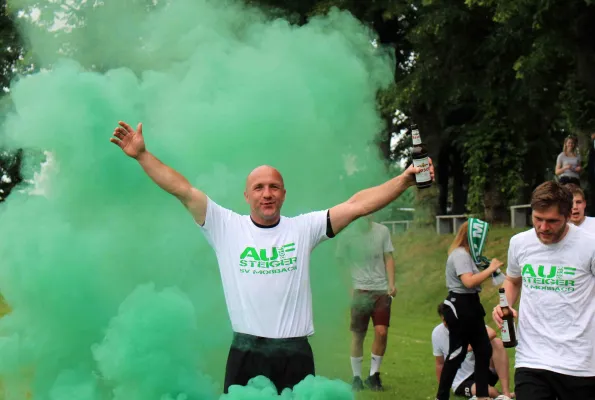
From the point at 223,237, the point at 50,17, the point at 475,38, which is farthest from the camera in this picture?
the point at 475,38

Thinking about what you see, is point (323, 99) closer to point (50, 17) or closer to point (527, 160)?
point (50, 17)

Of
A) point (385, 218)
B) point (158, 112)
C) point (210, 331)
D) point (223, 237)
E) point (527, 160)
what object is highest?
point (527, 160)

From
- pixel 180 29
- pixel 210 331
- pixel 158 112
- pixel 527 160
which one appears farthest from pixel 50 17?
pixel 527 160

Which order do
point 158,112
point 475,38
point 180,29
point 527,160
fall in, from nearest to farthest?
1. point 158,112
2. point 180,29
3. point 475,38
4. point 527,160

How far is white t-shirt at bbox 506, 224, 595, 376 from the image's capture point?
5328 mm

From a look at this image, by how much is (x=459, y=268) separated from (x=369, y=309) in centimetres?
144

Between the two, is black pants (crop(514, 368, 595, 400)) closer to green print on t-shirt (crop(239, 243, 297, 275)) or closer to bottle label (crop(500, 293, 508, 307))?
bottle label (crop(500, 293, 508, 307))

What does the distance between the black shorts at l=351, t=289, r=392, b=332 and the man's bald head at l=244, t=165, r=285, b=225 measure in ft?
13.5

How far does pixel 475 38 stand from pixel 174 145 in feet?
48.7

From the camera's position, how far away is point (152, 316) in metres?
5.40

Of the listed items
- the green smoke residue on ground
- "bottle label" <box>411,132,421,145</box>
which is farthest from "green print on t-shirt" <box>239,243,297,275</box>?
"bottle label" <box>411,132,421,145</box>

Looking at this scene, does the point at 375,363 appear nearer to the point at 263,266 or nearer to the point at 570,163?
the point at 263,266

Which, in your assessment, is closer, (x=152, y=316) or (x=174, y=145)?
(x=152, y=316)

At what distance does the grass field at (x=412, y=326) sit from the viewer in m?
6.62
